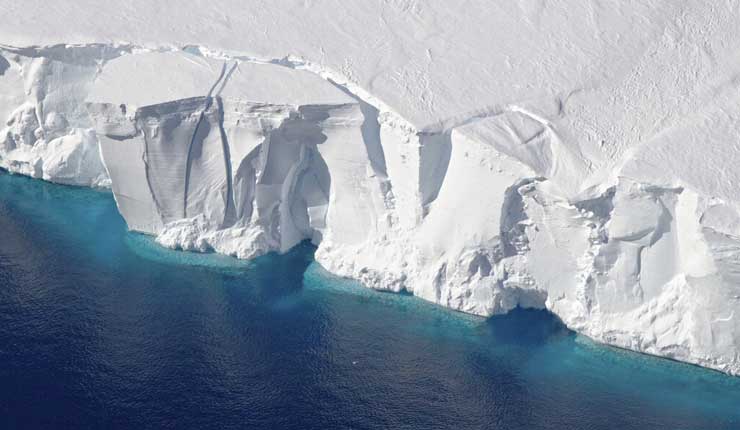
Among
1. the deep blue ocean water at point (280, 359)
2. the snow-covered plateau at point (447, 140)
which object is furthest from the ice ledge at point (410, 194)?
the deep blue ocean water at point (280, 359)

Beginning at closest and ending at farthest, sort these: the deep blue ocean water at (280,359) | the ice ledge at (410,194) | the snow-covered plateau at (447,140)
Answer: the deep blue ocean water at (280,359)
the ice ledge at (410,194)
the snow-covered plateau at (447,140)

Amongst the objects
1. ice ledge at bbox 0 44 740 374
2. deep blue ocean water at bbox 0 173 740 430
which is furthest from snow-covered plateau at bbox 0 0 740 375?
deep blue ocean water at bbox 0 173 740 430

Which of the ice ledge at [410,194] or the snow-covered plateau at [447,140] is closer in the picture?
the ice ledge at [410,194]

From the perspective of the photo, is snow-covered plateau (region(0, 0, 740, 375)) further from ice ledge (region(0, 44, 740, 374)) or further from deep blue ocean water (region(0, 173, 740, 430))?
deep blue ocean water (region(0, 173, 740, 430))

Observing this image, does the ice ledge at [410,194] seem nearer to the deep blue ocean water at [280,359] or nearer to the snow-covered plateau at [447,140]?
the snow-covered plateau at [447,140]

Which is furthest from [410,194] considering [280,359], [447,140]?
[280,359]
